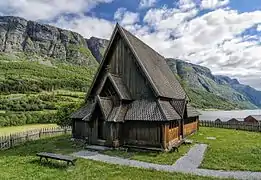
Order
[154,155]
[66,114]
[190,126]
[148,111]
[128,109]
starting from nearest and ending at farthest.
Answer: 1. [154,155]
2. [148,111]
3. [128,109]
4. [190,126]
5. [66,114]

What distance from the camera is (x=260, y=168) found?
1609 centimetres

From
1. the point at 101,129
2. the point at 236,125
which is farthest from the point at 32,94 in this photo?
the point at 101,129

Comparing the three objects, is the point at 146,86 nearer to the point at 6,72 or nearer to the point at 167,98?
the point at 167,98

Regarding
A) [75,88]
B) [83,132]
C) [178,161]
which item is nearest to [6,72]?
[75,88]

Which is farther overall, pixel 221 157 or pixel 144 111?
pixel 144 111

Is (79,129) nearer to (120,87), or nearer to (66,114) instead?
(120,87)

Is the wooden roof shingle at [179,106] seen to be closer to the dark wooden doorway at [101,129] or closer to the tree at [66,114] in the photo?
the dark wooden doorway at [101,129]

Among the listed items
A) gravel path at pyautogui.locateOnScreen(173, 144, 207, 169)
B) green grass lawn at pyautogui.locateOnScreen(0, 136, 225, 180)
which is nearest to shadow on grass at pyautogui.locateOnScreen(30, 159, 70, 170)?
green grass lawn at pyautogui.locateOnScreen(0, 136, 225, 180)

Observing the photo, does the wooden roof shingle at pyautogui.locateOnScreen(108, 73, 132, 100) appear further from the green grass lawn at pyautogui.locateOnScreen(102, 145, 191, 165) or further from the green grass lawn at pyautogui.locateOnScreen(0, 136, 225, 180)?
the green grass lawn at pyautogui.locateOnScreen(0, 136, 225, 180)

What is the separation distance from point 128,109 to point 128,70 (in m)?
3.89

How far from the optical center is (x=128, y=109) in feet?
76.6

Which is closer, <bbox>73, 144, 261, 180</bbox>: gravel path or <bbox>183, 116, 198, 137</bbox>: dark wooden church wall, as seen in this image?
<bbox>73, 144, 261, 180</bbox>: gravel path

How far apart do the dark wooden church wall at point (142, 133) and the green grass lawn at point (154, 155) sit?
112 centimetres

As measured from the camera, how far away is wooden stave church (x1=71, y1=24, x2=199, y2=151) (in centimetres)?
2181
